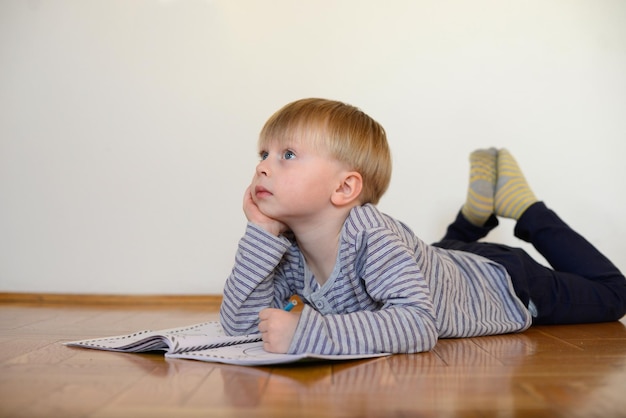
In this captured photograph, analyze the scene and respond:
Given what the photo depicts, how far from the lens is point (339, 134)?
3.82 feet

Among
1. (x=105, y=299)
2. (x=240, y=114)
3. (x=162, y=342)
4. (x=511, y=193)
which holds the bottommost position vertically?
(x=105, y=299)

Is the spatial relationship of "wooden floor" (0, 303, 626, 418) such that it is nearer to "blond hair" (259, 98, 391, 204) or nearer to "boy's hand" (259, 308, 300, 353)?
"boy's hand" (259, 308, 300, 353)

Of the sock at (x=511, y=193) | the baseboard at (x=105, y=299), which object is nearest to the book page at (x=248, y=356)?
the sock at (x=511, y=193)

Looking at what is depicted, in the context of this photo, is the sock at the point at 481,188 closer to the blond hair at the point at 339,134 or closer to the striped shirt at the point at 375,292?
the striped shirt at the point at 375,292

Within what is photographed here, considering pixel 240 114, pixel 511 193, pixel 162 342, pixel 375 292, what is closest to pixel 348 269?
pixel 375 292

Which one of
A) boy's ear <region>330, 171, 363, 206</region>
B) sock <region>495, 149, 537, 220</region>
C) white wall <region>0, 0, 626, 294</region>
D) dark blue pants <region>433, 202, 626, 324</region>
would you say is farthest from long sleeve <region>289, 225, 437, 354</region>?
white wall <region>0, 0, 626, 294</region>

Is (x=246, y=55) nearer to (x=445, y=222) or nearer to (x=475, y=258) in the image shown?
(x=445, y=222)

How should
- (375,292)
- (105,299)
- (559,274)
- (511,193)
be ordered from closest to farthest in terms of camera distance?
(375,292)
(559,274)
(511,193)
(105,299)

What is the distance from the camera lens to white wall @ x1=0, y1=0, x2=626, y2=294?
7.11 ft

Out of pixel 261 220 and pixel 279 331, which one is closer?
pixel 279 331

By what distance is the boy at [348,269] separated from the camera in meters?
1.00

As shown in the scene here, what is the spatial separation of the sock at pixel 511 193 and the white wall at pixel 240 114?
416 mm

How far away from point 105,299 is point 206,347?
1198 mm

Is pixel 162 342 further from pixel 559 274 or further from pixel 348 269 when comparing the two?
pixel 559 274
